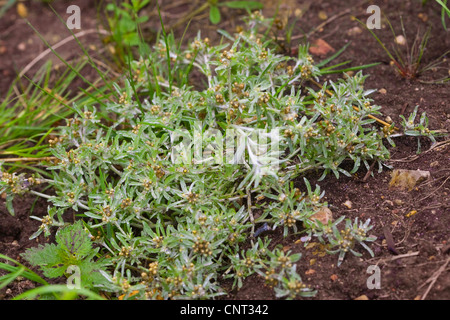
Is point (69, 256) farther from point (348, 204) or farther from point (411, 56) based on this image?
point (411, 56)

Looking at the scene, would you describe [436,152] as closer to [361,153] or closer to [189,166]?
[361,153]

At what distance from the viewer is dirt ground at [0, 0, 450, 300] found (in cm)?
208

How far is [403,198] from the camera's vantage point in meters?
2.37

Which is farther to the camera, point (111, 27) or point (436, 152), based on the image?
point (111, 27)

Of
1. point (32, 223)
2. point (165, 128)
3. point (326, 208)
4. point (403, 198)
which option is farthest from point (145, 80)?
point (403, 198)

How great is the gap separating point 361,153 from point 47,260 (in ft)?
5.72

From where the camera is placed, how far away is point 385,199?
94.5 inches

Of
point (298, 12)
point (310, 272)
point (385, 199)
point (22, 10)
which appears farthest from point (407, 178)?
point (22, 10)

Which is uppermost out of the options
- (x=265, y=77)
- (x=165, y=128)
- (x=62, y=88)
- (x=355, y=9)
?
(x=355, y=9)

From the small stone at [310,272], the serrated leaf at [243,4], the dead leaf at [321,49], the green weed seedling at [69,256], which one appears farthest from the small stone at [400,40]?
the green weed seedling at [69,256]

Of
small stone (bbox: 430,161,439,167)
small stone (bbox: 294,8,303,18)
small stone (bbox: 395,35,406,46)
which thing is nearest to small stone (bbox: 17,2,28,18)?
small stone (bbox: 294,8,303,18)

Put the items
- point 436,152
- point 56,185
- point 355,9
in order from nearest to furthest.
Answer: point 436,152
point 56,185
point 355,9

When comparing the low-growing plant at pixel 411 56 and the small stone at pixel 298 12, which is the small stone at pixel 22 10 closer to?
the small stone at pixel 298 12

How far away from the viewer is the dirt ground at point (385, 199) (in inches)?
82.0
